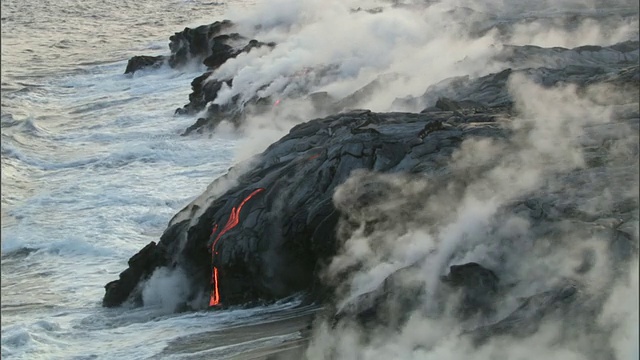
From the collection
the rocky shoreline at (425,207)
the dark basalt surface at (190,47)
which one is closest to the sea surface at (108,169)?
the dark basalt surface at (190,47)

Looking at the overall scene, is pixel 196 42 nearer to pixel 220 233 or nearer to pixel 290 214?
pixel 220 233

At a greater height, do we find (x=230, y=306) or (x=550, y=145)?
(x=550, y=145)

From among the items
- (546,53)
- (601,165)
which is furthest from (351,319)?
(546,53)

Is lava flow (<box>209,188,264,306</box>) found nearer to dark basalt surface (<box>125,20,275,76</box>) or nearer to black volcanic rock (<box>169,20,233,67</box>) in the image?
dark basalt surface (<box>125,20,275,76</box>)

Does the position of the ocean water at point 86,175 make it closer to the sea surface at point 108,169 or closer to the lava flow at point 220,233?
the sea surface at point 108,169

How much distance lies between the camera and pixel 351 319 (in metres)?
11.0

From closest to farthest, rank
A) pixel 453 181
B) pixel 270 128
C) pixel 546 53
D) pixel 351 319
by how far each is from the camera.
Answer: pixel 351 319 < pixel 453 181 < pixel 546 53 < pixel 270 128

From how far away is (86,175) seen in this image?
2389cm

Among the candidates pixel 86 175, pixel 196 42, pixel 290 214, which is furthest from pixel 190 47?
pixel 290 214

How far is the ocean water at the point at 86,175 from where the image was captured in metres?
13.9

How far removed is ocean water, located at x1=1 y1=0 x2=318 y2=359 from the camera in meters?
13.9

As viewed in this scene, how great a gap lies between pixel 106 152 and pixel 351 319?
16.6 metres

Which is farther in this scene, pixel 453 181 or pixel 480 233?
pixel 453 181

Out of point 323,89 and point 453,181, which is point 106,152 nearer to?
point 323,89
